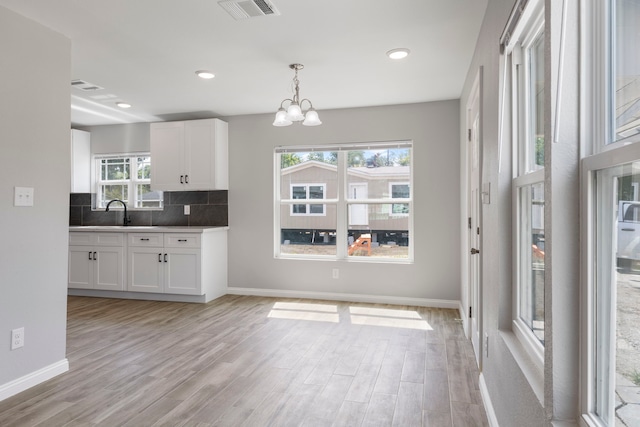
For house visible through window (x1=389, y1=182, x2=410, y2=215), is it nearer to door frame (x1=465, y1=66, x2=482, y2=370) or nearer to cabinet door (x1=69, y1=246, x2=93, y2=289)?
door frame (x1=465, y1=66, x2=482, y2=370)

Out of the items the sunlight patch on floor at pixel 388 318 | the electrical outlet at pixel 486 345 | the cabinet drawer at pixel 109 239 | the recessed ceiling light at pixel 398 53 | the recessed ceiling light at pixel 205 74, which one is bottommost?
the sunlight patch on floor at pixel 388 318

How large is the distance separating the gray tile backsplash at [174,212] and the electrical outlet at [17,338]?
2.98m

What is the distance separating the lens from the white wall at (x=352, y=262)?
4.64 m

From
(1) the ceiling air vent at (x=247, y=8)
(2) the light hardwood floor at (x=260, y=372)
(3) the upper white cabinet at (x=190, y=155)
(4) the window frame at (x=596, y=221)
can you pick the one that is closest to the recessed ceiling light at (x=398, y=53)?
(1) the ceiling air vent at (x=247, y=8)

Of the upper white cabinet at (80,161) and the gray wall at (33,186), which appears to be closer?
the gray wall at (33,186)

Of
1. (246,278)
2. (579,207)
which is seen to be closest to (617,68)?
(579,207)

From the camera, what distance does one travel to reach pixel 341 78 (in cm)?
381

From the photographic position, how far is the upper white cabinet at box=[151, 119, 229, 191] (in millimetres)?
5141

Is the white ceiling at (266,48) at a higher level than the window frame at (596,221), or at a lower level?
higher

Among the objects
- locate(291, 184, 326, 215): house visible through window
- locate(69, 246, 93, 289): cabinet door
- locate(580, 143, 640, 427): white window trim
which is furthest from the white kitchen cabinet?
locate(580, 143, 640, 427): white window trim

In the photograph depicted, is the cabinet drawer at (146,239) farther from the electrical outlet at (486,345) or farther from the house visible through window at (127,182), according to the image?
the electrical outlet at (486,345)

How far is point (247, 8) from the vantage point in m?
2.48

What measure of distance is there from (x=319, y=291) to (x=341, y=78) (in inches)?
102

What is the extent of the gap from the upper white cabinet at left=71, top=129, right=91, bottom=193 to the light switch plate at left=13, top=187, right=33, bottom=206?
3546 millimetres
